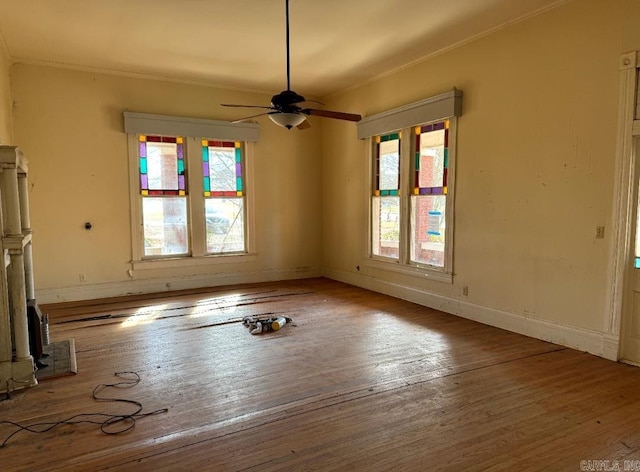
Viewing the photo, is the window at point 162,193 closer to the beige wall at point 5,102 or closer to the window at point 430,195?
the beige wall at point 5,102

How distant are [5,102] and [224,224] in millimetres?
3190

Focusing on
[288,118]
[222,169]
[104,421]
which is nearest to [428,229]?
[288,118]

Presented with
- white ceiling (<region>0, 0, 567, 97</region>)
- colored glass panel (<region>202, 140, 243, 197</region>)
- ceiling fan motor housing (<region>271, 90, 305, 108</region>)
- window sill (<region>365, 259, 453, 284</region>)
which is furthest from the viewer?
colored glass panel (<region>202, 140, 243, 197</region>)

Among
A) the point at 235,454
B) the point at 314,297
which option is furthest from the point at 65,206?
the point at 235,454

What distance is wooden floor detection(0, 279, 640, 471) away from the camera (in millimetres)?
2283

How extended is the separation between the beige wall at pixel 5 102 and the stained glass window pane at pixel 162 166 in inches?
65.8

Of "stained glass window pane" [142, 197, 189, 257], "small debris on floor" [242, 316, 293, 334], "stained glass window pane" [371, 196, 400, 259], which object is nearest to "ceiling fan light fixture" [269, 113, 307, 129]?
"small debris on floor" [242, 316, 293, 334]

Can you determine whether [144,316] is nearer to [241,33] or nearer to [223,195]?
[223,195]

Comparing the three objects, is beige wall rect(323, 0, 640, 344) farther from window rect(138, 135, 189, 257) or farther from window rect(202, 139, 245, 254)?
window rect(138, 135, 189, 257)

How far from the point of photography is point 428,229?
5523 millimetres

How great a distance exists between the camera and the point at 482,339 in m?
4.19

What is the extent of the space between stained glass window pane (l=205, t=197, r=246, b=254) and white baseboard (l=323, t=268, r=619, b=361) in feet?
7.86

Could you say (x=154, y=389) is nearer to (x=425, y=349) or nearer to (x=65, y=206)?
(x=425, y=349)

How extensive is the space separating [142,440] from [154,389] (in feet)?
2.29
